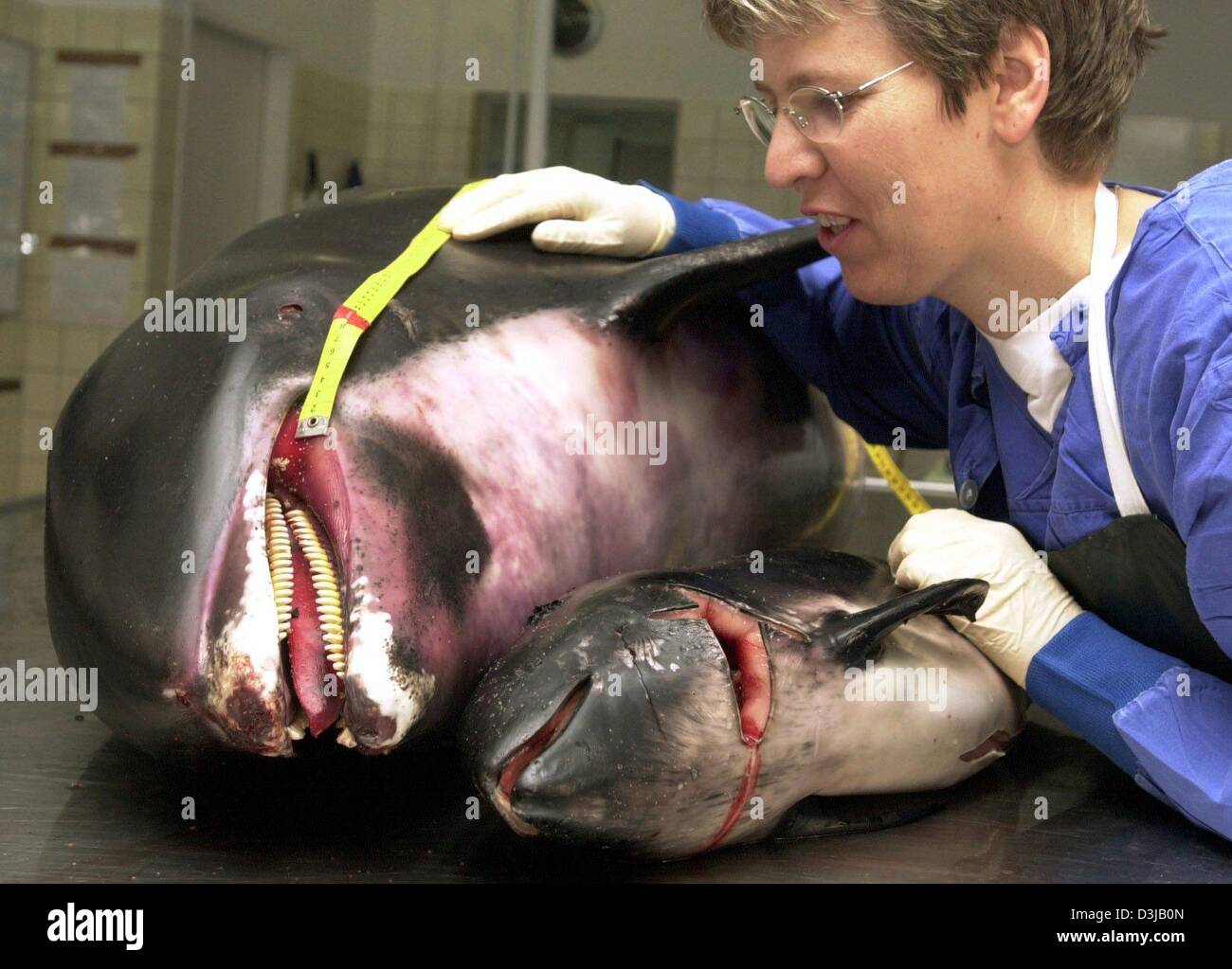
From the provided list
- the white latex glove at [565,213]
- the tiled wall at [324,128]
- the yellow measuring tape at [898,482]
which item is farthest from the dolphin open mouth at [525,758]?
the tiled wall at [324,128]

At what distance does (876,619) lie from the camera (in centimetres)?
133

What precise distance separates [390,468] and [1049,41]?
0.86m

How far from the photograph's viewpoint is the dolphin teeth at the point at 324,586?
1.22 m

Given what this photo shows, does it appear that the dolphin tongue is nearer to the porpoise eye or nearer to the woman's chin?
the porpoise eye

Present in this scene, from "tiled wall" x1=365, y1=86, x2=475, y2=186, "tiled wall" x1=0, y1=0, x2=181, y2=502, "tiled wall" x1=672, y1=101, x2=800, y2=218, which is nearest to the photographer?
"tiled wall" x1=672, y1=101, x2=800, y2=218

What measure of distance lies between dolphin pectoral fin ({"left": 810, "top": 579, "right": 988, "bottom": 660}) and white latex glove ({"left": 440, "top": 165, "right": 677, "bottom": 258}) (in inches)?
24.8

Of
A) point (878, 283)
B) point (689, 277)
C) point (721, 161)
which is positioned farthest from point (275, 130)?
point (878, 283)

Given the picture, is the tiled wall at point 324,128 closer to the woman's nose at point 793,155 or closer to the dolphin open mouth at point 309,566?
the woman's nose at point 793,155

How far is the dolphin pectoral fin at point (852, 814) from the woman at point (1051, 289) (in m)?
0.21

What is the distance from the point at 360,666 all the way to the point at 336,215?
28.5 inches

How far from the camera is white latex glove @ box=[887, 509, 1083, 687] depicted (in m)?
1.55

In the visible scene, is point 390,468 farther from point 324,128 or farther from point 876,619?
point 324,128

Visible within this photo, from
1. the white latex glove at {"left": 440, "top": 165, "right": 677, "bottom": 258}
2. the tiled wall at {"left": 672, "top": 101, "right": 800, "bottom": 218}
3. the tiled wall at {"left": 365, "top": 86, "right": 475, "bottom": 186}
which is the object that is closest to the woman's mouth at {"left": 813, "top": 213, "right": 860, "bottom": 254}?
the white latex glove at {"left": 440, "top": 165, "right": 677, "bottom": 258}

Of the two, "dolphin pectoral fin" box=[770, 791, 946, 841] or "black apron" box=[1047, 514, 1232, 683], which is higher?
"black apron" box=[1047, 514, 1232, 683]
